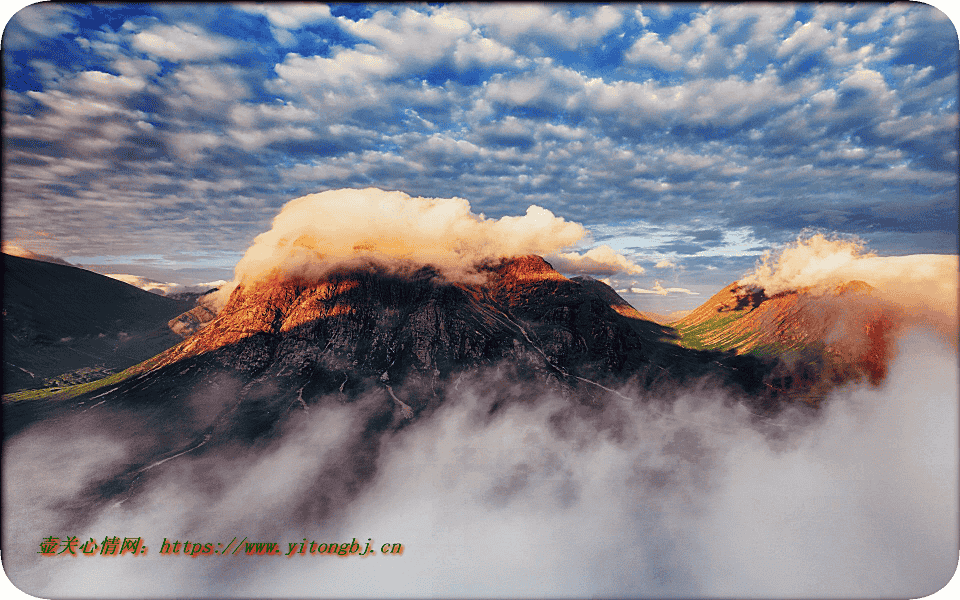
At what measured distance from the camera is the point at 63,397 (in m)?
145

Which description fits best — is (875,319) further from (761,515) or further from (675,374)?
(761,515)

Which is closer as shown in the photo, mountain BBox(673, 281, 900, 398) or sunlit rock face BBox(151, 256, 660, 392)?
mountain BBox(673, 281, 900, 398)

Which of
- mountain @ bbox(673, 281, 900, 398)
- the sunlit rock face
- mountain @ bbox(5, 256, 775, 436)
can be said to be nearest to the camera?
mountain @ bbox(5, 256, 775, 436)

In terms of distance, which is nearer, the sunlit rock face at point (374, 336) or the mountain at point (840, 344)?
the mountain at point (840, 344)

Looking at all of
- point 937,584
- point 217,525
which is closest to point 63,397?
point 217,525

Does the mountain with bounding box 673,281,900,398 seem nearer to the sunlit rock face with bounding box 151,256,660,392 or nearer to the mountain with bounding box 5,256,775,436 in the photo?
the mountain with bounding box 5,256,775,436

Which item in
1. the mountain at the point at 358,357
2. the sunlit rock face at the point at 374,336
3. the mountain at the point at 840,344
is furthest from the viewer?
the sunlit rock face at the point at 374,336

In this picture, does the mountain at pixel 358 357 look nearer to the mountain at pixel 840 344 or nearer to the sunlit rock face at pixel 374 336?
the sunlit rock face at pixel 374 336

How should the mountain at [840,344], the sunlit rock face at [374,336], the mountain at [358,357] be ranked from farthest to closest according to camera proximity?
the sunlit rock face at [374,336] < the mountain at [840,344] < the mountain at [358,357]

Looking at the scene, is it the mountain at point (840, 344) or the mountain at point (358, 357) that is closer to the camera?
the mountain at point (358, 357)

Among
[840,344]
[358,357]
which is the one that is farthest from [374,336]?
[840,344]

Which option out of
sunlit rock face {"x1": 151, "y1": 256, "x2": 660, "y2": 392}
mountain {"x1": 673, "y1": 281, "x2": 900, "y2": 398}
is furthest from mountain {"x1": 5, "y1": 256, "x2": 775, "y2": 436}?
mountain {"x1": 673, "y1": 281, "x2": 900, "y2": 398}

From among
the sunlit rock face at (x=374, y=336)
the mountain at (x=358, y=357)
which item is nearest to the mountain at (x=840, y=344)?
the mountain at (x=358, y=357)

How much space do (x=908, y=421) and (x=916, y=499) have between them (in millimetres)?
18098
